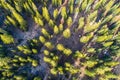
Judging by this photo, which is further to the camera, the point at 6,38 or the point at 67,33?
the point at 67,33

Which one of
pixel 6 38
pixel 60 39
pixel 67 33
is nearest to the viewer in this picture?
pixel 6 38

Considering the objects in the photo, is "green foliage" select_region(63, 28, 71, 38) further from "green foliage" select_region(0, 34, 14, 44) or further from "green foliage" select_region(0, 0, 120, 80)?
"green foliage" select_region(0, 34, 14, 44)

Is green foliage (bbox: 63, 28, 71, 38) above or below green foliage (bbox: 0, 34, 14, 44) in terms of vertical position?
above

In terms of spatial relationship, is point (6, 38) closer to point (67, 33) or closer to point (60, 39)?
point (60, 39)

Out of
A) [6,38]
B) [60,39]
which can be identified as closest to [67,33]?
[60,39]

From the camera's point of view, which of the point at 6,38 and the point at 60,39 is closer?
the point at 6,38

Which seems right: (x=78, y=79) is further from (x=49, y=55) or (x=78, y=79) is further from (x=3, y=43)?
(x=3, y=43)

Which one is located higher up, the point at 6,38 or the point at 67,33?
the point at 67,33

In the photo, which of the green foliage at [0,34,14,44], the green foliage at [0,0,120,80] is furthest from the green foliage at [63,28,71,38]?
the green foliage at [0,34,14,44]

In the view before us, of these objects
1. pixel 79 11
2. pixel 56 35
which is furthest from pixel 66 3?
pixel 56 35

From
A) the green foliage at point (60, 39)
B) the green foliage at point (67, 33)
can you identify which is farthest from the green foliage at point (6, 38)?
the green foliage at point (67, 33)

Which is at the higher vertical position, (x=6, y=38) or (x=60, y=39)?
(x=60, y=39)

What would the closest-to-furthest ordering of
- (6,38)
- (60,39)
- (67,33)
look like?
(6,38) < (67,33) < (60,39)
